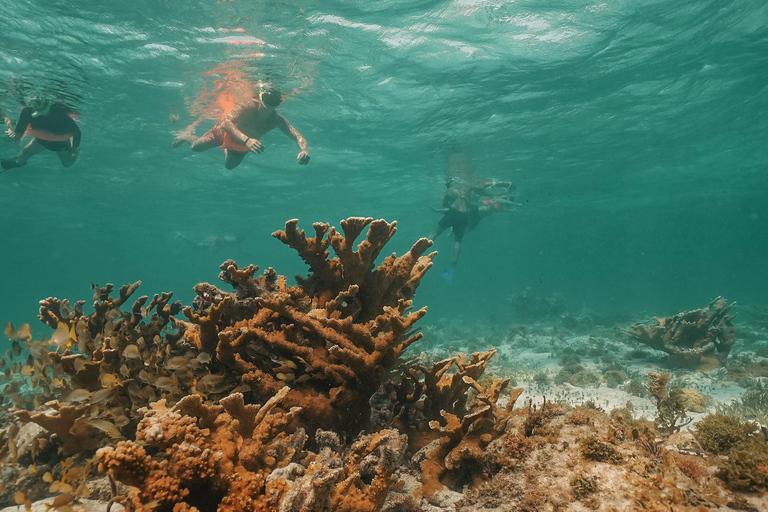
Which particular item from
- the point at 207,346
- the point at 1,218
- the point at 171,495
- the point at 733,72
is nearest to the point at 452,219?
the point at 733,72

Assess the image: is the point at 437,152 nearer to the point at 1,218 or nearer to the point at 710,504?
the point at 710,504

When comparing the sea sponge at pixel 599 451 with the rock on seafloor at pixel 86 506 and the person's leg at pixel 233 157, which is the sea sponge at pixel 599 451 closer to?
the rock on seafloor at pixel 86 506

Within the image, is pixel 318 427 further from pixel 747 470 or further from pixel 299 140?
pixel 299 140

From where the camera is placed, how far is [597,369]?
12758 mm

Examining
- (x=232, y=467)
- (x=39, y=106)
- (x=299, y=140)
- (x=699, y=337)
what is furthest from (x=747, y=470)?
(x=39, y=106)

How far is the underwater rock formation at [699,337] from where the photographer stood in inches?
426

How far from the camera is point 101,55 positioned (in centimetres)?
1388

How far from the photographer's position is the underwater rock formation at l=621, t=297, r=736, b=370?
10820 millimetres

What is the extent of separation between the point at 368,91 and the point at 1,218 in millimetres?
47051

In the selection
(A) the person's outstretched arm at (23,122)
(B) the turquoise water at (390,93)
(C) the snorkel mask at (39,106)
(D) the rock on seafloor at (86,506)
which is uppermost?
(B) the turquoise water at (390,93)

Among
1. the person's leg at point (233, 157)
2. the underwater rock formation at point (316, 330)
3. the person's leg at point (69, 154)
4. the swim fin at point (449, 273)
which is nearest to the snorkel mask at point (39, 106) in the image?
the person's leg at point (69, 154)

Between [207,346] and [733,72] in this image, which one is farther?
[733,72]

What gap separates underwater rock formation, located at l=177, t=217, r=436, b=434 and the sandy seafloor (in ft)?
3.27

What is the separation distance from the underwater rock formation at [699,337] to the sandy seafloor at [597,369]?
0.36 m
